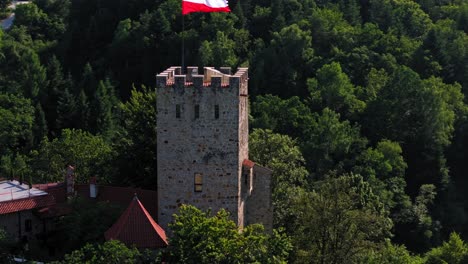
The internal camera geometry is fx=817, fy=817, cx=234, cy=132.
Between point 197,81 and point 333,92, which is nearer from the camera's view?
point 197,81

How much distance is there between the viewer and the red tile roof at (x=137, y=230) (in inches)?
1594

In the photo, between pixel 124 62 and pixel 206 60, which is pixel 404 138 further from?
pixel 124 62

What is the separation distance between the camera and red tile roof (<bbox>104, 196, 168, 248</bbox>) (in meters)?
40.5

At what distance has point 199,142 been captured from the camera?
1649 inches

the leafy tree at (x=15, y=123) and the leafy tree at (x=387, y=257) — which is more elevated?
the leafy tree at (x=15, y=123)

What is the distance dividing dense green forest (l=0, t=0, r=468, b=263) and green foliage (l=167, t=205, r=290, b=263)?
→ 8.69 meters

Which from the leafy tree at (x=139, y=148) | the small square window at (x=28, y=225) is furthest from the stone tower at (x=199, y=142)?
the leafy tree at (x=139, y=148)

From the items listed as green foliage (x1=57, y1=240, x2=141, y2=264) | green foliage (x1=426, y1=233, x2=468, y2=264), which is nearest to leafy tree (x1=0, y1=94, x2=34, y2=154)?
green foliage (x1=57, y1=240, x2=141, y2=264)

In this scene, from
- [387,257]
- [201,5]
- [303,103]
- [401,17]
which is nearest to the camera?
[201,5]

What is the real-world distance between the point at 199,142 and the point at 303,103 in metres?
39.7

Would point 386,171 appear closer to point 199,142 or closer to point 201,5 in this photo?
point 199,142

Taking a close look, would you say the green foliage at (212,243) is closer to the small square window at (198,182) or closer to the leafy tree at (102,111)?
the small square window at (198,182)

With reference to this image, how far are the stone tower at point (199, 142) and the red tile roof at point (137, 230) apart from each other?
6.27 feet

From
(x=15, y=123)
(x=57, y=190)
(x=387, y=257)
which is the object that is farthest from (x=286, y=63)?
(x=57, y=190)
